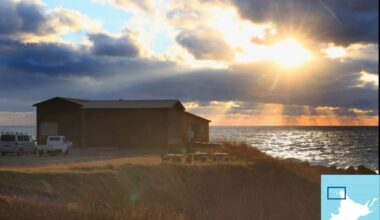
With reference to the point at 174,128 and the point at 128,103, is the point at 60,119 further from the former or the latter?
the point at 174,128

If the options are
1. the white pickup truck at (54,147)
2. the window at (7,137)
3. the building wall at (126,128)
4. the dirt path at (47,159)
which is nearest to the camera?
the dirt path at (47,159)

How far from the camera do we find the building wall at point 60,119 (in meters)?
51.8

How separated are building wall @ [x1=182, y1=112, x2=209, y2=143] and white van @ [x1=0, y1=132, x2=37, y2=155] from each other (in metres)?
17.6

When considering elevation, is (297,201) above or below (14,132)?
below

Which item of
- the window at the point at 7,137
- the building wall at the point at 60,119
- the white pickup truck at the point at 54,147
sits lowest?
the white pickup truck at the point at 54,147

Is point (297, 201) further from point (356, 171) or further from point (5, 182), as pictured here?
point (356, 171)

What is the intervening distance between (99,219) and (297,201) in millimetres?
20050

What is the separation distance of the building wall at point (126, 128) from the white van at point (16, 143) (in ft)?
37.0

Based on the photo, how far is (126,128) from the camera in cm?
5119

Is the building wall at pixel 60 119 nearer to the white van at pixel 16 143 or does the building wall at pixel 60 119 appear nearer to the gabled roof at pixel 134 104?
the gabled roof at pixel 134 104

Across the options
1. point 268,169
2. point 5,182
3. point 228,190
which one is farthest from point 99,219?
point 268,169

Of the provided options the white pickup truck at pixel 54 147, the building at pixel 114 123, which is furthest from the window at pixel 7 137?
the building at pixel 114 123

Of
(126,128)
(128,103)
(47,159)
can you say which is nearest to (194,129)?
(128,103)

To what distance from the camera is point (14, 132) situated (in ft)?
126
